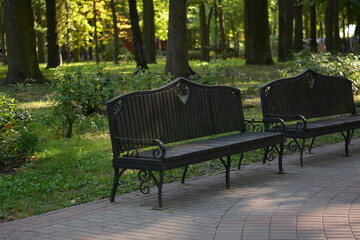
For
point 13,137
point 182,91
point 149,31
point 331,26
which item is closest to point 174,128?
point 182,91

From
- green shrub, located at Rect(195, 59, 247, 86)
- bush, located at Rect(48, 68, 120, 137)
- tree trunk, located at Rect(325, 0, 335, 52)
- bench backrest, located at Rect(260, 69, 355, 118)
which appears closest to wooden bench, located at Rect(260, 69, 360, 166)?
bench backrest, located at Rect(260, 69, 355, 118)

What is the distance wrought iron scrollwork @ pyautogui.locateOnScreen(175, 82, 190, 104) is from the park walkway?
109cm

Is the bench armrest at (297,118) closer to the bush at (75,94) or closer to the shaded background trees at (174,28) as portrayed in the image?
the bush at (75,94)

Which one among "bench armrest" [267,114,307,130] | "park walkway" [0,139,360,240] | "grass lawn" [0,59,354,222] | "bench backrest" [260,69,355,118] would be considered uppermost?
"bench backrest" [260,69,355,118]

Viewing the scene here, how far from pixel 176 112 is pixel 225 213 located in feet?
6.60

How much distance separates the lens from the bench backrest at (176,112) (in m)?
7.21

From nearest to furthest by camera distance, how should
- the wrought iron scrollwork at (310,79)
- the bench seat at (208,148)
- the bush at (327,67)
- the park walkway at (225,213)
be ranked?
the park walkway at (225,213)
the bench seat at (208,148)
the wrought iron scrollwork at (310,79)
the bush at (327,67)

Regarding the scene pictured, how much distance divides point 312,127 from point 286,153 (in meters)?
1.21

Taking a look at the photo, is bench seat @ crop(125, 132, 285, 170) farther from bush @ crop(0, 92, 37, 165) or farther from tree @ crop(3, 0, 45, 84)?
tree @ crop(3, 0, 45, 84)

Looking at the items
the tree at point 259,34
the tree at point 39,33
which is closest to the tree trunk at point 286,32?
the tree at point 259,34

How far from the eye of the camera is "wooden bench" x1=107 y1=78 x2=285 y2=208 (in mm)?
6840

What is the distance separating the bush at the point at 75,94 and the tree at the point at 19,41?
8645 mm

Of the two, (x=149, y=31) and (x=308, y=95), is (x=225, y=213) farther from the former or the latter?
(x=149, y=31)

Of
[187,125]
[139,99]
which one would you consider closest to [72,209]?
[139,99]
